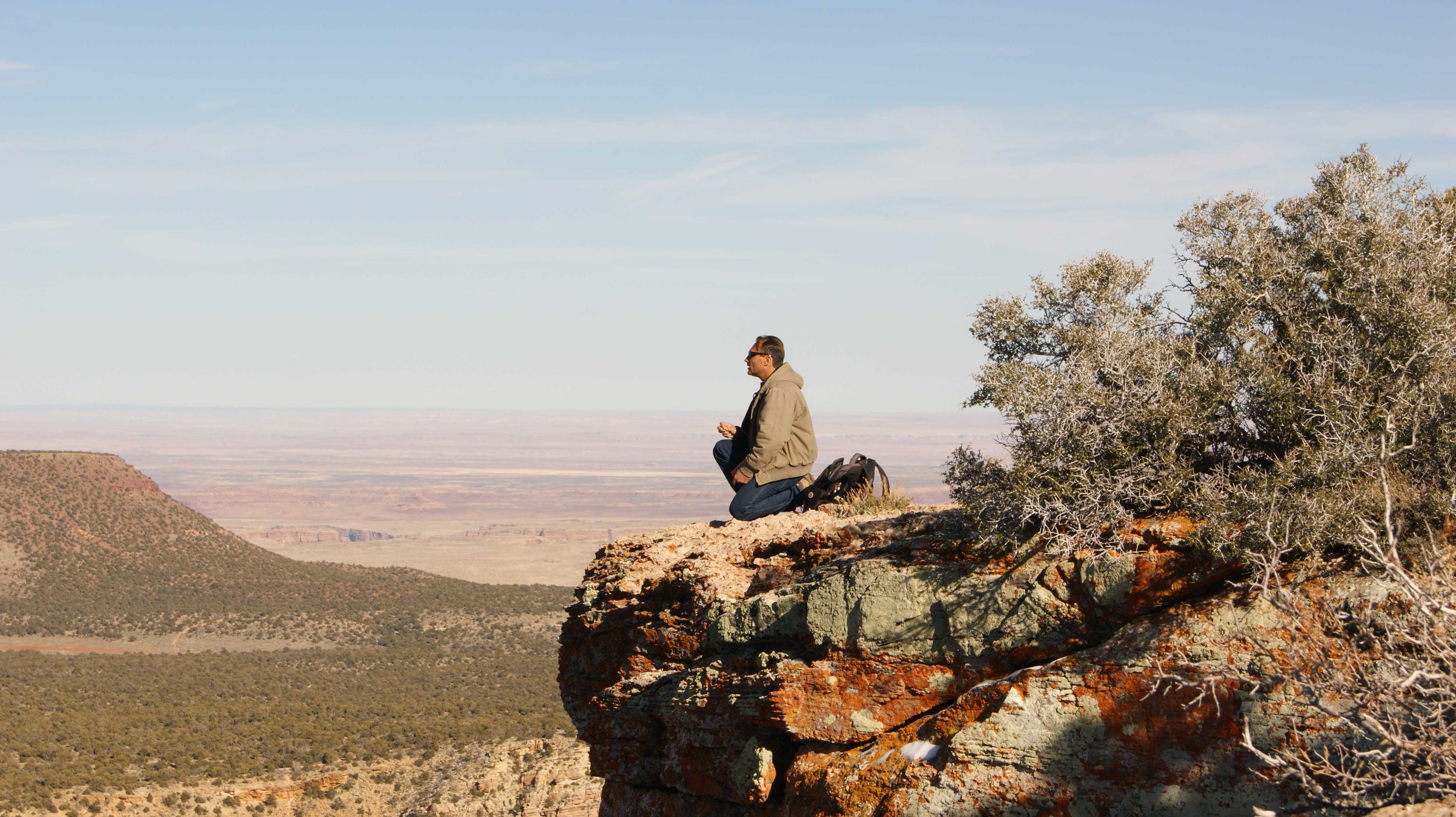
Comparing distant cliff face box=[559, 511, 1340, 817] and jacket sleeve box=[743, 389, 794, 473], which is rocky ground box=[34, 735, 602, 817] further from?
jacket sleeve box=[743, 389, 794, 473]

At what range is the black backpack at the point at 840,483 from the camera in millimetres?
10273

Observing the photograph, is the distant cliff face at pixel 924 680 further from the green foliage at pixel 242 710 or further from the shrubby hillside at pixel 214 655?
the green foliage at pixel 242 710

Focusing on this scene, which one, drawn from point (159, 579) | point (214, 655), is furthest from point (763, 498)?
point (159, 579)

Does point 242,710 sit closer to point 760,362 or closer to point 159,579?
point 760,362

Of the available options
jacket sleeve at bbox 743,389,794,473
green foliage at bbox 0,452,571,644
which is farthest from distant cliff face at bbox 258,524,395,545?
jacket sleeve at bbox 743,389,794,473

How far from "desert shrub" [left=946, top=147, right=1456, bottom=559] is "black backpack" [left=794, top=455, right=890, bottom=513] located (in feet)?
6.10

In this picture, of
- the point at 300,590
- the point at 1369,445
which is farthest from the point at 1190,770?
the point at 300,590

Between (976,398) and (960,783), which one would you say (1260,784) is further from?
(976,398)

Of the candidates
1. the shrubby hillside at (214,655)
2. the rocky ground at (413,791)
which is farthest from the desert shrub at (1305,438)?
the shrubby hillside at (214,655)

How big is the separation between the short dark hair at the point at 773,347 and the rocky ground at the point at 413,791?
13444 mm

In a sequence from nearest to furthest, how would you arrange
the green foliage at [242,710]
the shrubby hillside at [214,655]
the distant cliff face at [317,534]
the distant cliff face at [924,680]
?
the distant cliff face at [924,680] → the green foliage at [242,710] → the shrubby hillside at [214,655] → the distant cliff face at [317,534]

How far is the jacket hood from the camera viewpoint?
33.3 ft

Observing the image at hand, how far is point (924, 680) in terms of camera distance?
7.68m

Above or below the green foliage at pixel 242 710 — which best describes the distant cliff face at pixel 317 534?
below
